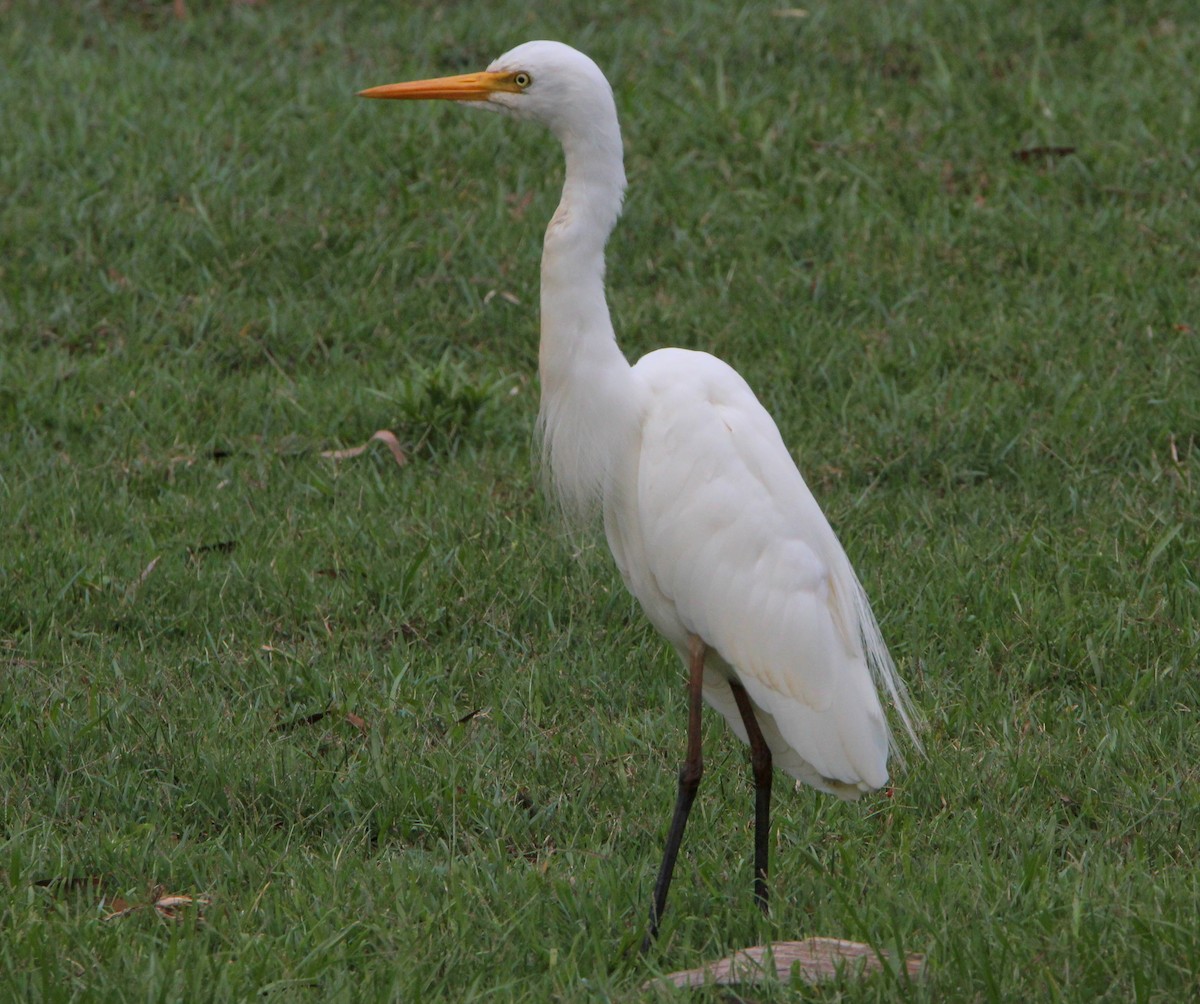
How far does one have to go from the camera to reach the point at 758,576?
9.77 ft

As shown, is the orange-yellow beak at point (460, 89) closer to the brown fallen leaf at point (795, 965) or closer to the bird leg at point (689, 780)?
the bird leg at point (689, 780)

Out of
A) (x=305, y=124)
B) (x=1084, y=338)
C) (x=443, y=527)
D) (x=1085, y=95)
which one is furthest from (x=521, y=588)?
(x=1085, y=95)

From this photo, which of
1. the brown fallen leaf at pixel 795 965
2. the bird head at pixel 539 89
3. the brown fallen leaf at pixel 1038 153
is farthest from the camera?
the brown fallen leaf at pixel 1038 153

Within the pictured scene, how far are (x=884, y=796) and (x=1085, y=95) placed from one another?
13.4 ft

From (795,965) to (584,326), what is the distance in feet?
3.98

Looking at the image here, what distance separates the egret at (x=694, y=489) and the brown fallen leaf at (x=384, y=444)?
173 centimetres

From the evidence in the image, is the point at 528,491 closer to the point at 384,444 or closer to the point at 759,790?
the point at 384,444

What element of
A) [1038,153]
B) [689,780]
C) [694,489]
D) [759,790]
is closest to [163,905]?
[689,780]

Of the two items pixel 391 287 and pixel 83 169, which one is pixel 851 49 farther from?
pixel 83 169

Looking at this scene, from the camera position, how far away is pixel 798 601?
2.97 m

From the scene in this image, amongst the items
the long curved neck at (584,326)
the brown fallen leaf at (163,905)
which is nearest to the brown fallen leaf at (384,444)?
the long curved neck at (584,326)

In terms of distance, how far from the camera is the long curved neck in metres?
2.89

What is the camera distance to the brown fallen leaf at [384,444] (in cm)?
474

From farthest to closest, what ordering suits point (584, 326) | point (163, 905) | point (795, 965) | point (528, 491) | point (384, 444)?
point (384, 444), point (528, 491), point (584, 326), point (163, 905), point (795, 965)
